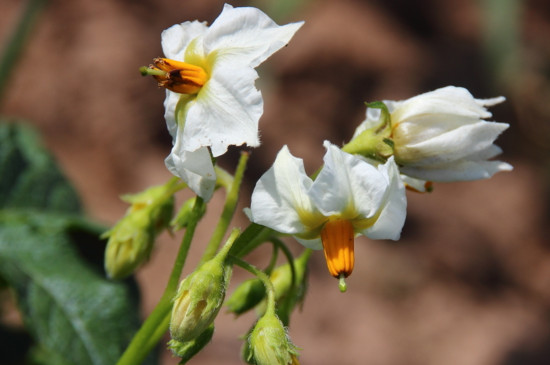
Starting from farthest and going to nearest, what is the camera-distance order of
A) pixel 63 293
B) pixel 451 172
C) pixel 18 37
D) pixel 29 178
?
pixel 18 37
pixel 29 178
pixel 63 293
pixel 451 172

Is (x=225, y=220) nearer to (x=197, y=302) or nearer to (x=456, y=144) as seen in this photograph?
(x=197, y=302)

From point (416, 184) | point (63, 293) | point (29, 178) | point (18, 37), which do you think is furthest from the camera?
point (18, 37)

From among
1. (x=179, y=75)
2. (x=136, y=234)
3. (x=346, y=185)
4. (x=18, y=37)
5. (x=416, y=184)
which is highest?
(x=179, y=75)

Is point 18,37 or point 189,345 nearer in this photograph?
point 189,345

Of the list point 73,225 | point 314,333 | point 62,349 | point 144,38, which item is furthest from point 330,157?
point 144,38

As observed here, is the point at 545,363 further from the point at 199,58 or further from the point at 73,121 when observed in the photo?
the point at 199,58

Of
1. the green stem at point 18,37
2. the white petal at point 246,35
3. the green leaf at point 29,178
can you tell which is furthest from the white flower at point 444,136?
the green stem at point 18,37

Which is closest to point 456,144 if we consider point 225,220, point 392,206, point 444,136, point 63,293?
point 444,136

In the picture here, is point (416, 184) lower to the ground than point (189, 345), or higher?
higher
